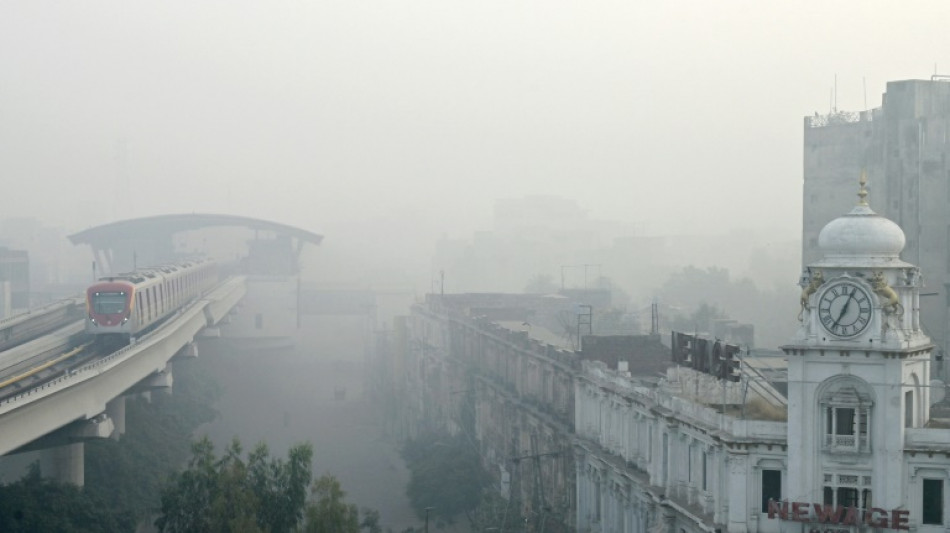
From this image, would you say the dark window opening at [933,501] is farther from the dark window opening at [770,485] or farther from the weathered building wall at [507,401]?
the weathered building wall at [507,401]

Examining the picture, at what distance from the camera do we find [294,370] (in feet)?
439

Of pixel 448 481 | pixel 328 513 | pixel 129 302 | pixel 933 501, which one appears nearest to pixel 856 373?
pixel 933 501

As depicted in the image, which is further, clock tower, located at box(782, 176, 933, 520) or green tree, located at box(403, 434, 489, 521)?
green tree, located at box(403, 434, 489, 521)

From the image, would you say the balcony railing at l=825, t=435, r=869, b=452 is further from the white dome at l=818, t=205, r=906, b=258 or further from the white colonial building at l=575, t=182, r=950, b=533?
the white dome at l=818, t=205, r=906, b=258

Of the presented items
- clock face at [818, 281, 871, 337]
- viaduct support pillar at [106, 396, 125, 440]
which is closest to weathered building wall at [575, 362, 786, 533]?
clock face at [818, 281, 871, 337]

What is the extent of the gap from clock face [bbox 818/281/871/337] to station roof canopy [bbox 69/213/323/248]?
128122mm

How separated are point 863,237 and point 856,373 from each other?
366 centimetres

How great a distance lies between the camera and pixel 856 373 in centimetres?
3388

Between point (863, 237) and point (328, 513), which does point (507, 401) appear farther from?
point (863, 237)

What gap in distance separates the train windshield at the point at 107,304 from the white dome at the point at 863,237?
44377 millimetres

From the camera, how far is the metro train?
68438mm

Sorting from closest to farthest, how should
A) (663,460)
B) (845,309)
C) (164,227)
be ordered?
(845,309) < (663,460) < (164,227)

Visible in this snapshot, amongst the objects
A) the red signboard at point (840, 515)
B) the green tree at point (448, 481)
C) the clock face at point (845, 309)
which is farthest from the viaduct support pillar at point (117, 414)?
the clock face at point (845, 309)

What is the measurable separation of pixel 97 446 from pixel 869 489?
39.3 meters
